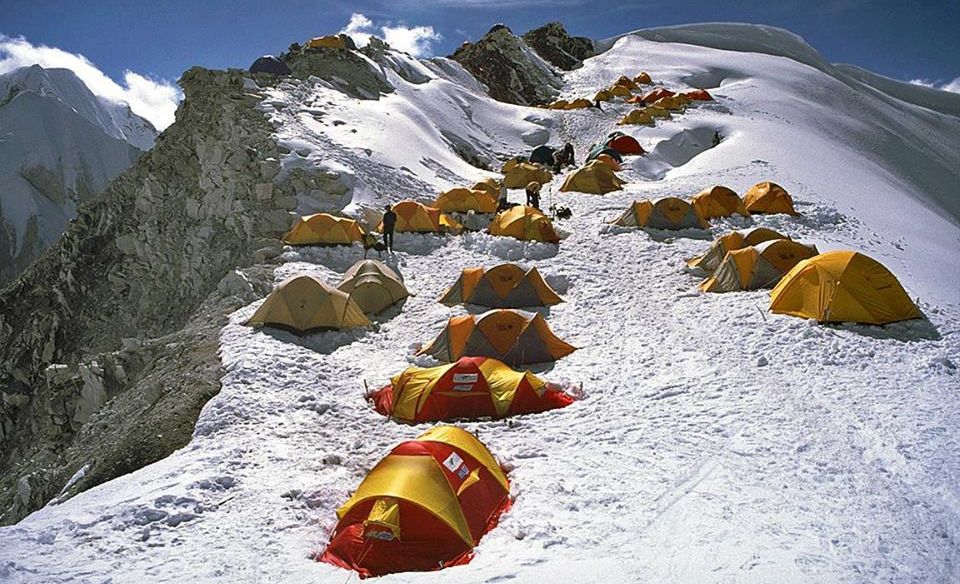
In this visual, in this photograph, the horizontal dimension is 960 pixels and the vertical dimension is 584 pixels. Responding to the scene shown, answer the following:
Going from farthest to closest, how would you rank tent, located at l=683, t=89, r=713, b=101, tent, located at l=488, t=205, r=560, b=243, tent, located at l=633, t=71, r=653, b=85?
tent, located at l=633, t=71, r=653, b=85 < tent, located at l=683, t=89, r=713, b=101 < tent, located at l=488, t=205, r=560, b=243

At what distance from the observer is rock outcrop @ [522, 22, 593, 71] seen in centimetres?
7669

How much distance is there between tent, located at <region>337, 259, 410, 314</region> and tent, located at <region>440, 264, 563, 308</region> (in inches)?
81.2

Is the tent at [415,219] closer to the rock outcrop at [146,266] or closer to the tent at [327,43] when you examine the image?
the rock outcrop at [146,266]

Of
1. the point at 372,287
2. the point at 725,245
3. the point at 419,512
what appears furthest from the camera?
the point at 725,245

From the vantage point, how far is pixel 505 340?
12.1m

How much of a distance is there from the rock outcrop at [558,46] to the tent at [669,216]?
60.4 meters

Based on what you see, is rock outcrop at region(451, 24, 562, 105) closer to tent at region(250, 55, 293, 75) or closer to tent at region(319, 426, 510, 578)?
tent at region(250, 55, 293, 75)

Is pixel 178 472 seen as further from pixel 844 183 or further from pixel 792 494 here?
pixel 844 183

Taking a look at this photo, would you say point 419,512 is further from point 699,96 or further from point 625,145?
point 699,96

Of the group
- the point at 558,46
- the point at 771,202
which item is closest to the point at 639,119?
the point at 771,202

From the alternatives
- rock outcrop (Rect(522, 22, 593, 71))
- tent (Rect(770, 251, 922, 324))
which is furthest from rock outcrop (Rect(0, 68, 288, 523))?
rock outcrop (Rect(522, 22, 593, 71))

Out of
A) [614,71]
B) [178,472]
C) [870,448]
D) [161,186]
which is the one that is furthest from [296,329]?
[614,71]

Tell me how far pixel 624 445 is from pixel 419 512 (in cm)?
315

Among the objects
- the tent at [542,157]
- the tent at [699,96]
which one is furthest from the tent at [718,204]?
the tent at [699,96]
